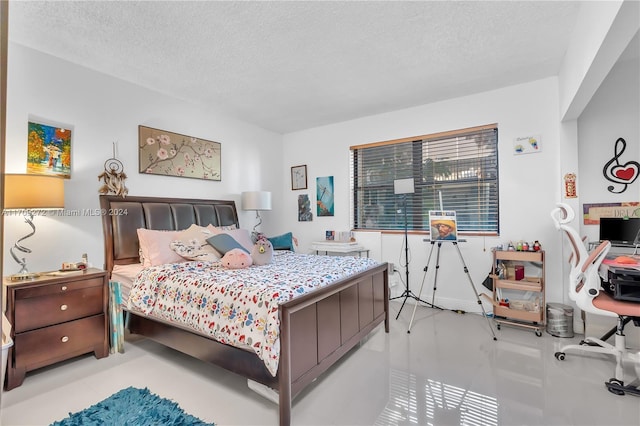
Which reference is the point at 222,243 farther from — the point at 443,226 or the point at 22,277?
the point at 443,226

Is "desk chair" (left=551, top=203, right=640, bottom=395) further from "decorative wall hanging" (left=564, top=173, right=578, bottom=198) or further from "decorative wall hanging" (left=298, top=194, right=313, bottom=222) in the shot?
"decorative wall hanging" (left=298, top=194, right=313, bottom=222)

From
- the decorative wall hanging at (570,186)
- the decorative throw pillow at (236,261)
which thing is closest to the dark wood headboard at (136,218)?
the decorative throw pillow at (236,261)

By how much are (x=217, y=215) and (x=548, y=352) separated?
3829 millimetres

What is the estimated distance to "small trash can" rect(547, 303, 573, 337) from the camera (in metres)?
3.07

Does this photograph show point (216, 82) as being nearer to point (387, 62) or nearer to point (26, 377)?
point (387, 62)

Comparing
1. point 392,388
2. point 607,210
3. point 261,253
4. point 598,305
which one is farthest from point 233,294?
point 607,210

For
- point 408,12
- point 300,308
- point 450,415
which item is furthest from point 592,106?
point 300,308

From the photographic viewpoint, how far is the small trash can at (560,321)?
121 inches

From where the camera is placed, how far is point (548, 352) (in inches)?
109

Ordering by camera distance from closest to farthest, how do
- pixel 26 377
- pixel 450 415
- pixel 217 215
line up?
1. pixel 450 415
2. pixel 26 377
3. pixel 217 215

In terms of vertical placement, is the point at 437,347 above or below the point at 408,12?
below

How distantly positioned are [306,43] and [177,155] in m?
2.13

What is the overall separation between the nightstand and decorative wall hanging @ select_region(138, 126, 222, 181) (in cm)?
135

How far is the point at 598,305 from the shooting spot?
2451mm
